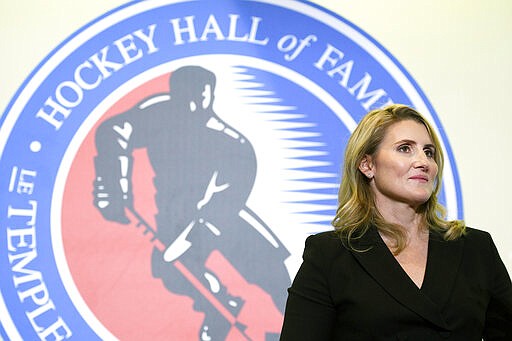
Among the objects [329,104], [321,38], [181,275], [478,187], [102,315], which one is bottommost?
[102,315]

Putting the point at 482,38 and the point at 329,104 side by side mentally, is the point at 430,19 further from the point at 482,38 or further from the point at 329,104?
the point at 329,104

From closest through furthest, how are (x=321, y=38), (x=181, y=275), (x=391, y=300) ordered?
1. (x=391, y=300)
2. (x=181, y=275)
3. (x=321, y=38)

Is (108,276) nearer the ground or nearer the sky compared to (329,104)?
nearer the ground

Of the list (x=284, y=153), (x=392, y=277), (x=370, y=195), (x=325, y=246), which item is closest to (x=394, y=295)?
(x=392, y=277)

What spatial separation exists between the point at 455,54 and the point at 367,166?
Answer: 1046 mm

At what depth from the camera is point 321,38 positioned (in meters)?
2.49

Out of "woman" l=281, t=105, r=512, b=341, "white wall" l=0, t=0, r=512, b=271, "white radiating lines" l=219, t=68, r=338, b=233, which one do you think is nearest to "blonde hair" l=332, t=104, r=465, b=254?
"woman" l=281, t=105, r=512, b=341

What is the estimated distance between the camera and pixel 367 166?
165cm

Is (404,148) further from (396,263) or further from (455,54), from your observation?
(455,54)

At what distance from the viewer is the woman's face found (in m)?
1.56

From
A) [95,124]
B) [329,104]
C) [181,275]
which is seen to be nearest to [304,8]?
[329,104]

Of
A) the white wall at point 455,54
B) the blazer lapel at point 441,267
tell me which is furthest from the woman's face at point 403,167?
the white wall at point 455,54

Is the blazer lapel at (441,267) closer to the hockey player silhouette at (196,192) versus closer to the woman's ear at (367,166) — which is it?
the woman's ear at (367,166)

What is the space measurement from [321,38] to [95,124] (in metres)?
0.80
